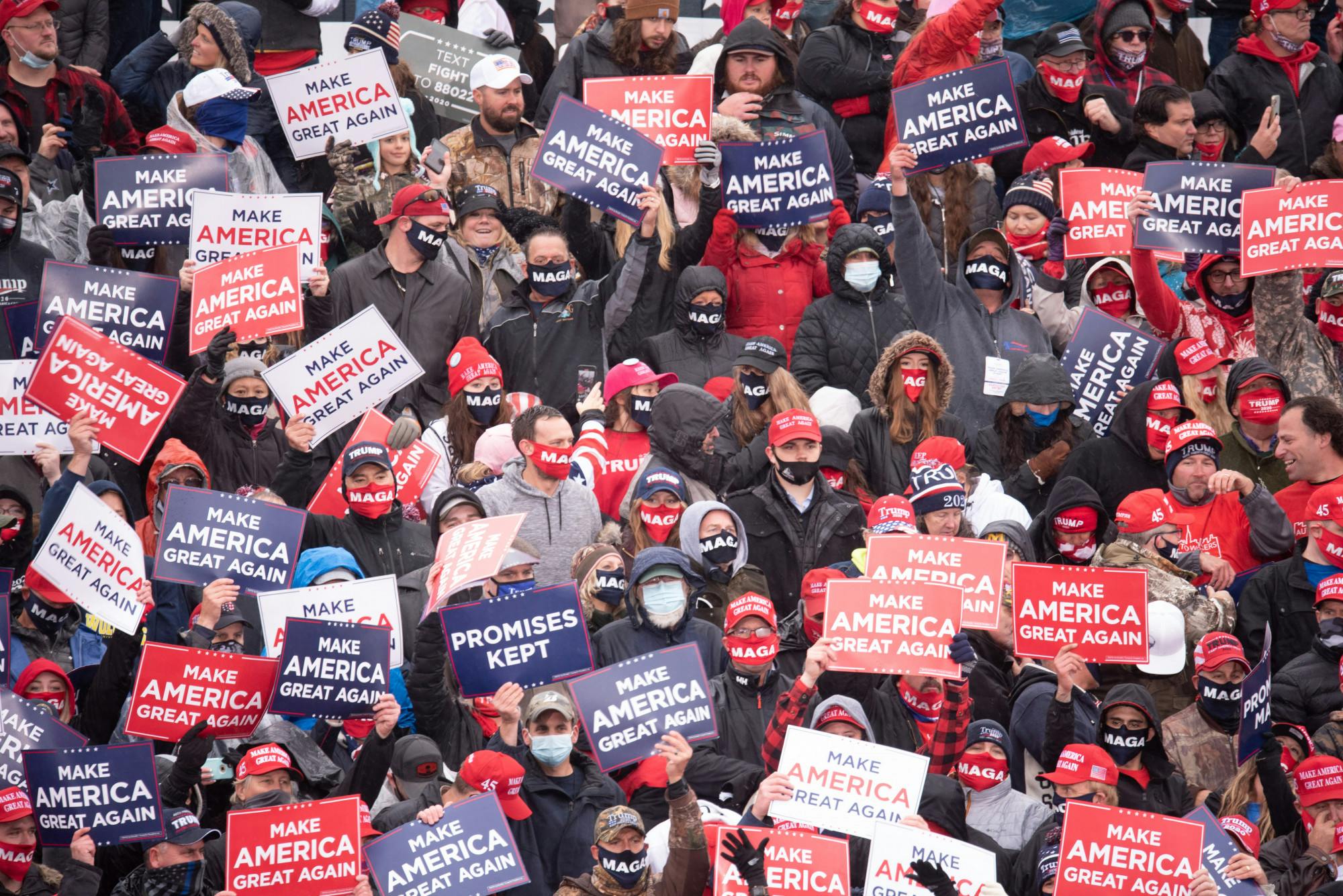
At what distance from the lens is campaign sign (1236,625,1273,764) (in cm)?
1066

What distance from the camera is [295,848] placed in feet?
33.3

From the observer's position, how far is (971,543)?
11258mm

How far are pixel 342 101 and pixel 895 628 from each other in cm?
601

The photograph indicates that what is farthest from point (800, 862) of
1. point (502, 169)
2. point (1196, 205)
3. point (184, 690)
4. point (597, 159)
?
point (502, 169)

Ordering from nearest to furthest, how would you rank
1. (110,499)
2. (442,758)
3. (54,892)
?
(54,892) → (442,758) → (110,499)

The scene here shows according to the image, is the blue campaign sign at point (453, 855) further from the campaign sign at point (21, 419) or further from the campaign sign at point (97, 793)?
the campaign sign at point (21, 419)

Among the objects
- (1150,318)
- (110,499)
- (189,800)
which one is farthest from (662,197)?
(189,800)

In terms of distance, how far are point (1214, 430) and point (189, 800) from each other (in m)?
5.88

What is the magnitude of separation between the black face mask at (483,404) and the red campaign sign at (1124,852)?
438 cm

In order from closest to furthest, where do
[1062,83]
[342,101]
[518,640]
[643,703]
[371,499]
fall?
1. [643,703]
2. [518,640]
3. [371,499]
4. [342,101]
5. [1062,83]

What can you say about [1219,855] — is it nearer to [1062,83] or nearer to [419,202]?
[419,202]

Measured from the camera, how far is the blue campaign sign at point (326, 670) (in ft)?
35.6

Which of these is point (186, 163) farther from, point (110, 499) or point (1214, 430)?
point (1214, 430)

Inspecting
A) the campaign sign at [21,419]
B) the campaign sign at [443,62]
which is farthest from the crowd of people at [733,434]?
the campaign sign at [21,419]
